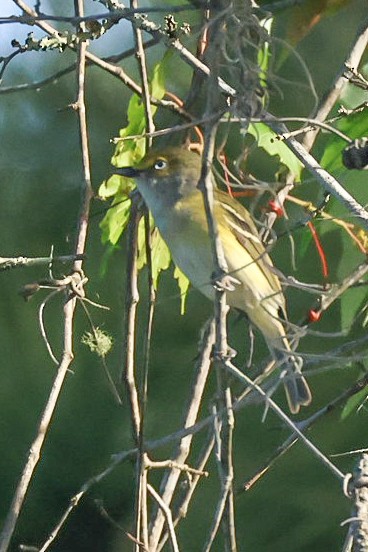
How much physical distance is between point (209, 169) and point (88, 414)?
49.6 inches

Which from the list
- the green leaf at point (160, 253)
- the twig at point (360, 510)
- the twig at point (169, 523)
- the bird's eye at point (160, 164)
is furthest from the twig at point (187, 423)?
the twig at point (360, 510)

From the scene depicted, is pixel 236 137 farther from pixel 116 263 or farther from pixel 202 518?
pixel 202 518

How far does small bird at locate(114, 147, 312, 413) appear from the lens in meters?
1.47

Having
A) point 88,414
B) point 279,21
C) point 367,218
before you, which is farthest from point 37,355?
point 367,218

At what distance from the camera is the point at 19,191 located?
7.00ft

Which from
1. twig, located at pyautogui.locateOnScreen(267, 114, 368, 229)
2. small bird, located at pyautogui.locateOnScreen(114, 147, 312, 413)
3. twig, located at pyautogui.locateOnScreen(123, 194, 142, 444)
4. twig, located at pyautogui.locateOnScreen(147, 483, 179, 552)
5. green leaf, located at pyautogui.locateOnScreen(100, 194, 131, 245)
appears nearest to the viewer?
twig, located at pyautogui.locateOnScreen(267, 114, 368, 229)

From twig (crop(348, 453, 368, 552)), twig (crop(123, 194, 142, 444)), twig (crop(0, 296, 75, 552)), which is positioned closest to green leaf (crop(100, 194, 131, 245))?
twig (crop(123, 194, 142, 444))

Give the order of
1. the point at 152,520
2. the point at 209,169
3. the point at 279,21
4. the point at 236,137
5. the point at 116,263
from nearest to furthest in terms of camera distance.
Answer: the point at 209,169 → the point at 152,520 → the point at 279,21 → the point at 236,137 → the point at 116,263

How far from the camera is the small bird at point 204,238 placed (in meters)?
1.47

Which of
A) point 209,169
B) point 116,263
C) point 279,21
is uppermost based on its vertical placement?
point 279,21

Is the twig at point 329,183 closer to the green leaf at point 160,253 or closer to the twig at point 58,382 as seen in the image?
the twig at point 58,382

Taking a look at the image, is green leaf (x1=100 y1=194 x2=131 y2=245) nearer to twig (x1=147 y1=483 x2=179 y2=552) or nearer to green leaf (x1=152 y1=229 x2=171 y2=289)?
green leaf (x1=152 y1=229 x2=171 y2=289)

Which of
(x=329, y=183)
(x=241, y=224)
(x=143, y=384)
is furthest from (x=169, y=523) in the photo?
(x=241, y=224)

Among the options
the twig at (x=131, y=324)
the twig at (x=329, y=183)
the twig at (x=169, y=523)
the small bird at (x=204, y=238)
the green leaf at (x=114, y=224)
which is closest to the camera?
the twig at (x=329, y=183)
